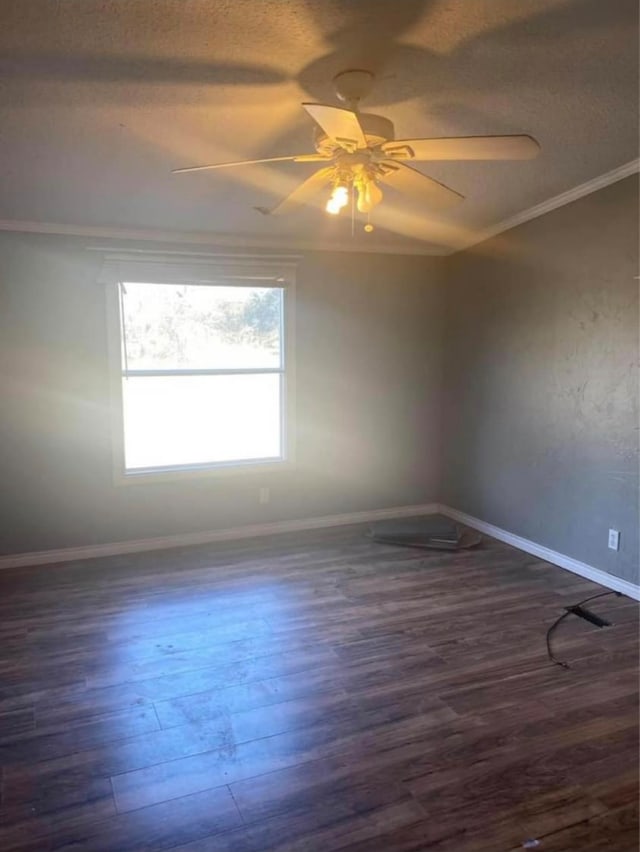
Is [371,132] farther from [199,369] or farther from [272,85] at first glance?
[199,369]

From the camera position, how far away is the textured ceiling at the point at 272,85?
1688mm

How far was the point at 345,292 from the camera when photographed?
4.58 meters

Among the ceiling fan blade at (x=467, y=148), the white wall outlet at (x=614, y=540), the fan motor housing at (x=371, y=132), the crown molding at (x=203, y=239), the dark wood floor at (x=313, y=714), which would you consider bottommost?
the dark wood floor at (x=313, y=714)

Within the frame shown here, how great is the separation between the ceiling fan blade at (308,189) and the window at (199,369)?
65.2 inches

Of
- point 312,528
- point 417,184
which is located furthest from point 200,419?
point 417,184

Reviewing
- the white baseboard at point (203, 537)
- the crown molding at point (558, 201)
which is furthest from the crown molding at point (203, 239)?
the white baseboard at point (203, 537)

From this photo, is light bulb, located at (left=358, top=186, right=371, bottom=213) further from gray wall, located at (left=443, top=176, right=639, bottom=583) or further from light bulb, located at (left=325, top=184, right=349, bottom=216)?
gray wall, located at (left=443, top=176, right=639, bottom=583)

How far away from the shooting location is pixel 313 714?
2.29m

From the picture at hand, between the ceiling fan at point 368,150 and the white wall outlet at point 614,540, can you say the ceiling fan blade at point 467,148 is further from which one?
the white wall outlet at point 614,540

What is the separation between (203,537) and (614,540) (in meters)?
2.85

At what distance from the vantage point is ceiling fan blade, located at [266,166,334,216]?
2.16 m

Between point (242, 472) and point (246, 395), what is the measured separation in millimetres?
608

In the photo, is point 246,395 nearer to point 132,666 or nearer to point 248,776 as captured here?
point 132,666

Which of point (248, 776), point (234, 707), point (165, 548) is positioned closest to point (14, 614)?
point (165, 548)
